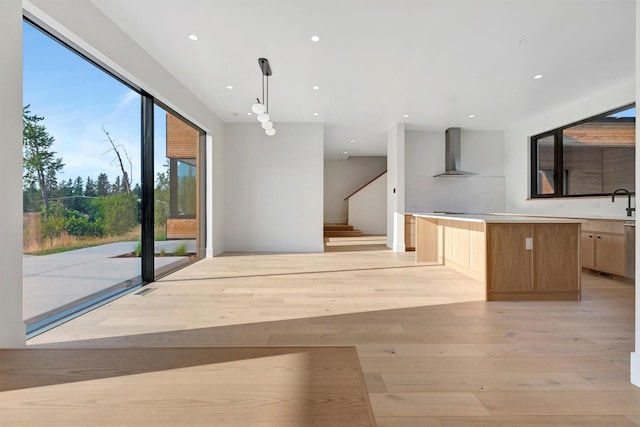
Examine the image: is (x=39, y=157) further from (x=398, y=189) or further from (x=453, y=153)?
(x=453, y=153)

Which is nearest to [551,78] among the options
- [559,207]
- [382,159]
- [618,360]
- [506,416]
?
[559,207]

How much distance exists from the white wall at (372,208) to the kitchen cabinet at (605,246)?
615 centimetres

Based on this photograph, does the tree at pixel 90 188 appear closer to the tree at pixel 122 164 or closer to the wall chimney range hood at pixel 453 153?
the tree at pixel 122 164

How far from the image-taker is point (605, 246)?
13.5 feet

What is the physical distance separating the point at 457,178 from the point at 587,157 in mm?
2407

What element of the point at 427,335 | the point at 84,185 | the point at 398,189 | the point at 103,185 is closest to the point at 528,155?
the point at 398,189

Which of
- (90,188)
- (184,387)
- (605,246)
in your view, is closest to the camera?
(184,387)

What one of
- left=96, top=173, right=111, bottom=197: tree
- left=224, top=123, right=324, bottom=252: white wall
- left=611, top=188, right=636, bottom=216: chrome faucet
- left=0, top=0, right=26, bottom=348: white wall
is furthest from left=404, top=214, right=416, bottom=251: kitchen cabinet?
left=0, top=0, right=26, bottom=348: white wall

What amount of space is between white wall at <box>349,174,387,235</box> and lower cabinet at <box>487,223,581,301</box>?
7211 mm

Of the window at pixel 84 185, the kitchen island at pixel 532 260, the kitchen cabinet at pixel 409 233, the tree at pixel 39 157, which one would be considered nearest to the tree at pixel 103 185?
the window at pixel 84 185

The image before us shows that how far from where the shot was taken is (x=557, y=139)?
5852mm

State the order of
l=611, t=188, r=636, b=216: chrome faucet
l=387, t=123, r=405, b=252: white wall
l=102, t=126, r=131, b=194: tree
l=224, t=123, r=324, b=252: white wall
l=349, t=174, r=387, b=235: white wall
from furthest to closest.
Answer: l=349, t=174, r=387, b=235: white wall < l=387, t=123, r=405, b=252: white wall < l=224, t=123, r=324, b=252: white wall < l=611, t=188, r=636, b=216: chrome faucet < l=102, t=126, r=131, b=194: tree

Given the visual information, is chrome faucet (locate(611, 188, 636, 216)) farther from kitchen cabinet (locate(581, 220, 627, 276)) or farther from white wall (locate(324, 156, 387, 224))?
white wall (locate(324, 156, 387, 224))

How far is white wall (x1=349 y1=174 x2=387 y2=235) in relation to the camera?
10.3 m
